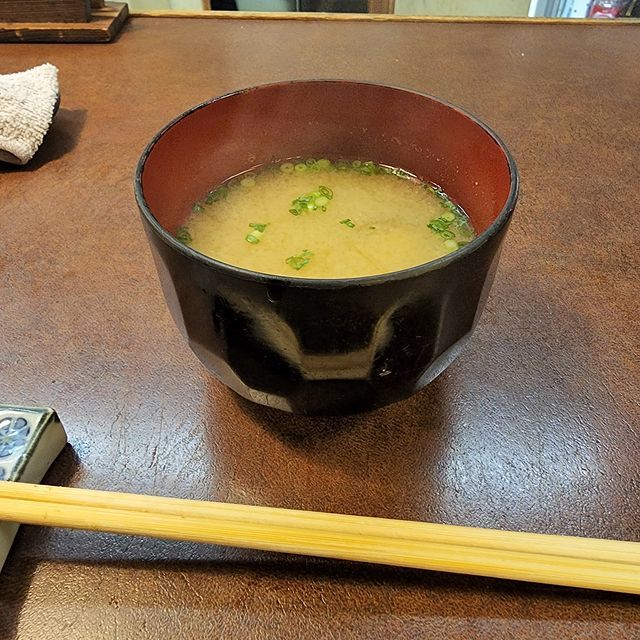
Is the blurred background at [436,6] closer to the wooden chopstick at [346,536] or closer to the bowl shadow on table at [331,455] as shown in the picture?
the bowl shadow on table at [331,455]

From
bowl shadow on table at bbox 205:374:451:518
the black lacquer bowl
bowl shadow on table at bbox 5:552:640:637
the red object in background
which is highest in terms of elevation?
the black lacquer bowl

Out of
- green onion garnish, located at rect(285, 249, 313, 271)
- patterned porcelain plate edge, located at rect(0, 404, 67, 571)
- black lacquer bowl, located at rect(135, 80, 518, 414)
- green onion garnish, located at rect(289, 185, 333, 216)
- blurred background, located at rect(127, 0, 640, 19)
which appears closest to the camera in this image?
black lacquer bowl, located at rect(135, 80, 518, 414)

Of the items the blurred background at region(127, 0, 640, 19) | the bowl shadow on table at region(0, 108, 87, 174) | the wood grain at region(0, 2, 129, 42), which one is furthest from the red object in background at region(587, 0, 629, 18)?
the bowl shadow on table at region(0, 108, 87, 174)

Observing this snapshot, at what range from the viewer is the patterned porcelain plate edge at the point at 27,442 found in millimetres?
695

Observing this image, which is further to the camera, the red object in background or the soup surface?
the red object in background

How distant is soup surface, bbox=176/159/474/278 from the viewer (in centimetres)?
82

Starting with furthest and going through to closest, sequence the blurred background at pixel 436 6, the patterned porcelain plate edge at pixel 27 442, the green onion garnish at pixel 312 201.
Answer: the blurred background at pixel 436 6 → the green onion garnish at pixel 312 201 → the patterned porcelain plate edge at pixel 27 442

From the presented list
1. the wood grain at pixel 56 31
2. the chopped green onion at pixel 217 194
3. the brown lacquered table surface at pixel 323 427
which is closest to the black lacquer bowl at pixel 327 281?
the chopped green onion at pixel 217 194

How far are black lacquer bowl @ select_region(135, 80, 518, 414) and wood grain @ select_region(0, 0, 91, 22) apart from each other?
1.27m

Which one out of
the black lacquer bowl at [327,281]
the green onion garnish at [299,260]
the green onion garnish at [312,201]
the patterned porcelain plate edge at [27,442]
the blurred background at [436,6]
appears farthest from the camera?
the blurred background at [436,6]

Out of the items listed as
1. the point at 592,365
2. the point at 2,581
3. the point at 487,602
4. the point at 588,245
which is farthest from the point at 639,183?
the point at 2,581

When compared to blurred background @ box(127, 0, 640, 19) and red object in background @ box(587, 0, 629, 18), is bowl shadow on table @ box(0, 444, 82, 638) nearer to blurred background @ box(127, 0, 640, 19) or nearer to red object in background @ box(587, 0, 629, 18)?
blurred background @ box(127, 0, 640, 19)

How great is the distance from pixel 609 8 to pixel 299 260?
3.12 metres

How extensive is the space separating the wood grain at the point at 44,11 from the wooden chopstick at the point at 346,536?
1.69m
